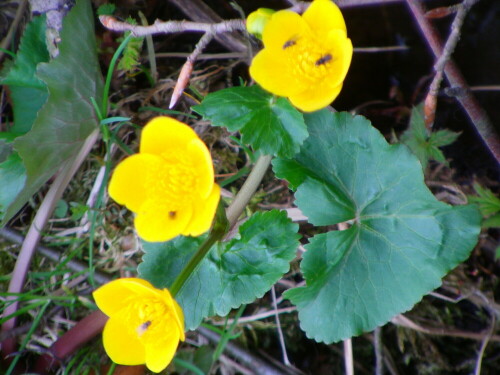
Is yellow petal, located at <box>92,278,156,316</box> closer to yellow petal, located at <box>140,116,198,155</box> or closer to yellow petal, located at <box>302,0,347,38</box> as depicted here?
yellow petal, located at <box>140,116,198,155</box>

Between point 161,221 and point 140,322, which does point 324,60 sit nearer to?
point 161,221

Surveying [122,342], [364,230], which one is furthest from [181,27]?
[122,342]

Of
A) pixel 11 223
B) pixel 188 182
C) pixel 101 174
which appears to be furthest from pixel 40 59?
pixel 188 182

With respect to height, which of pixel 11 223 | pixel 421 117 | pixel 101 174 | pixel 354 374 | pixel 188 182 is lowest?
pixel 354 374

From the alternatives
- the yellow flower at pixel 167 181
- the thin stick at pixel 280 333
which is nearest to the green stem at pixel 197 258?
the yellow flower at pixel 167 181

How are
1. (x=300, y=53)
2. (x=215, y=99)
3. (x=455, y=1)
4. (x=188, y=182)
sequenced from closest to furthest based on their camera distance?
(x=188, y=182) < (x=300, y=53) < (x=215, y=99) < (x=455, y=1)

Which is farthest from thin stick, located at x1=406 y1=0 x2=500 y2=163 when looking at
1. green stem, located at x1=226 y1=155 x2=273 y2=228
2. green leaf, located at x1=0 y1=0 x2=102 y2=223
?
green leaf, located at x1=0 y1=0 x2=102 y2=223

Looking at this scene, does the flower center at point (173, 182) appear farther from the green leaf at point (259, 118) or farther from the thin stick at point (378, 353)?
the thin stick at point (378, 353)

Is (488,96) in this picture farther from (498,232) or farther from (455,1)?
(498,232)
